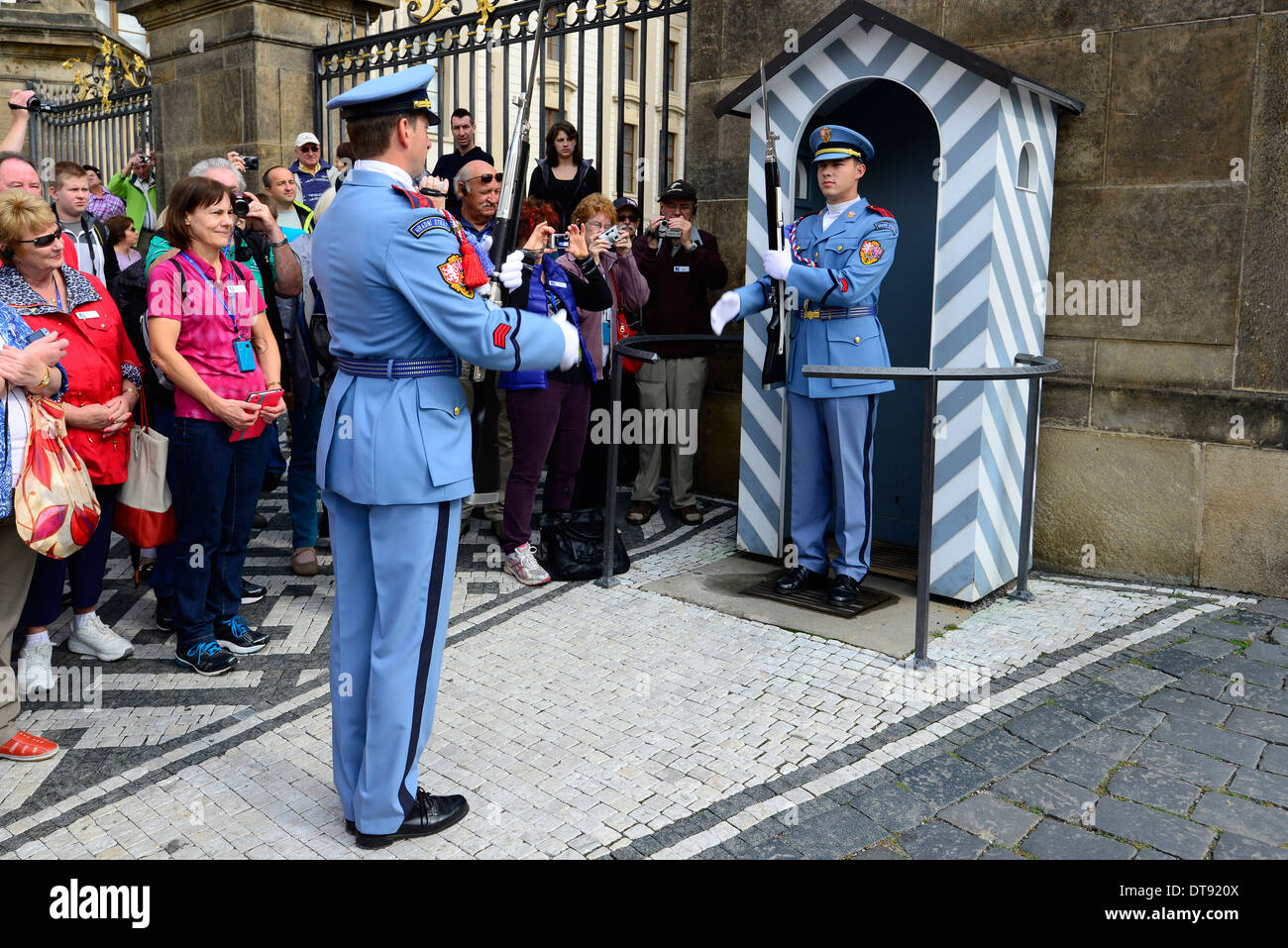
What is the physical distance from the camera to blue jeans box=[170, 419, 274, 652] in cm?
468

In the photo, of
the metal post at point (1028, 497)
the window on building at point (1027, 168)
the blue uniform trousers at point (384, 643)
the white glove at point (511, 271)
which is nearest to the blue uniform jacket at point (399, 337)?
the blue uniform trousers at point (384, 643)

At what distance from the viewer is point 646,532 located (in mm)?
6625

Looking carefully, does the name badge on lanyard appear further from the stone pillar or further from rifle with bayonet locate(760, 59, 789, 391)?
the stone pillar

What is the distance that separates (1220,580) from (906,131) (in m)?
2.76

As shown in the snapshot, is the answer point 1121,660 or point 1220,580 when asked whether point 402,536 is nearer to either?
point 1121,660

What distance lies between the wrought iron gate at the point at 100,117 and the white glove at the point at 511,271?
8776 mm

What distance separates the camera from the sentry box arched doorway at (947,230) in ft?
16.6

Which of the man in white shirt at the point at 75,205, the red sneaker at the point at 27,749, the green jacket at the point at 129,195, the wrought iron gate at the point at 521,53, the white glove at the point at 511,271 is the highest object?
the wrought iron gate at the point at 521,53

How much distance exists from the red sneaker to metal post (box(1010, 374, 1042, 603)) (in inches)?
161

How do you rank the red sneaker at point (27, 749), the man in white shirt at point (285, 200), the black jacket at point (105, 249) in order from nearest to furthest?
the red sneaker at point (27, 749) → the black jacket at point (105, 249) → the man in white shirt at point (285, 200)

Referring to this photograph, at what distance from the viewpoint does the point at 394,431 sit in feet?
10.2

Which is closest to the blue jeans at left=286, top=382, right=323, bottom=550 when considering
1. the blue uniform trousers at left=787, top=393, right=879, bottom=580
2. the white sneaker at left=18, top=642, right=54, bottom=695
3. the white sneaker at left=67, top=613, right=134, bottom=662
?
the white sneaker at left=67, top=613, right=134, bottom=662

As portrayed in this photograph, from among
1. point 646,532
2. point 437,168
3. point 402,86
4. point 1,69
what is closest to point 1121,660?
point 646,532

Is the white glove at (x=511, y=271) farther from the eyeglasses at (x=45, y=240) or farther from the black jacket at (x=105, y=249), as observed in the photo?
the black jacket at (x=105, y=249)
